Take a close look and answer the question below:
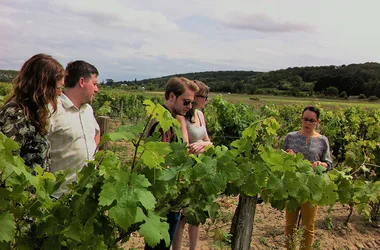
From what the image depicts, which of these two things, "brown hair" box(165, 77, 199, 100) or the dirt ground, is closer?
"brown hair" box(165, 77, 199, 100)

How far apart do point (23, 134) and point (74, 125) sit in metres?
0.47

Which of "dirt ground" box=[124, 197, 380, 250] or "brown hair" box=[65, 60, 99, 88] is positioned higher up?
"brown hair" box=[65, 60, 99, 88]

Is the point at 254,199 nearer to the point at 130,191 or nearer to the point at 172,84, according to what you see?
the point at 172,84

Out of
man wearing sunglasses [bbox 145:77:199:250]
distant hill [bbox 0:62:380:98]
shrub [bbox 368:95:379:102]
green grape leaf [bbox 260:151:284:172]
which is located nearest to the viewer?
green grape leaf [bbox 260:151:284:172]

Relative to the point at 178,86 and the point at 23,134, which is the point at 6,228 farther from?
the point at 178,86

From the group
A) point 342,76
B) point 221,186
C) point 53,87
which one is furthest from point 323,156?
point 342,76

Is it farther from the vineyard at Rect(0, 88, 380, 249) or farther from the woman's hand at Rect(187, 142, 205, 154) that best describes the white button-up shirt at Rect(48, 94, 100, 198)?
the woman's hand at Rect(187, 142, 205, 154)

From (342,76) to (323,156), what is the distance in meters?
45.7

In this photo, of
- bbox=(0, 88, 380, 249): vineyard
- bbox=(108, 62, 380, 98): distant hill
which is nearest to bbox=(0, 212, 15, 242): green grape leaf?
bbox=(0, 88, 380, 249): vineyard

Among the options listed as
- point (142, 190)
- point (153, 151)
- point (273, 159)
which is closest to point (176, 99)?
point (273, 159)

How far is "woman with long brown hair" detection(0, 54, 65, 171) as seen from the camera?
5.91ft

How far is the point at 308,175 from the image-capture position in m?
2.12

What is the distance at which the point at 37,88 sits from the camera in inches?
74.8

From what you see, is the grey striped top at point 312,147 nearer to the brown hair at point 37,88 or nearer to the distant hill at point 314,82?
the brown hair at point 37,88
